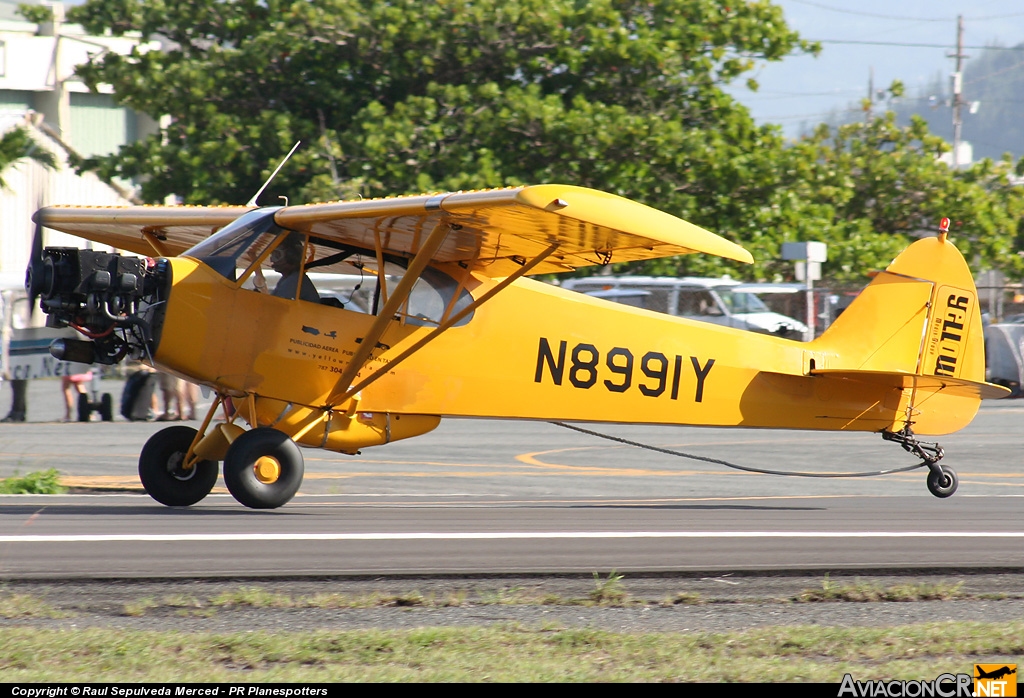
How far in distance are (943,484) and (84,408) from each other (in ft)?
49.8

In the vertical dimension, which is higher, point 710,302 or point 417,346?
point 710,302

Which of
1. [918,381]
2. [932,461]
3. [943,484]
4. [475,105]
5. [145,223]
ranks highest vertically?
[475,105]

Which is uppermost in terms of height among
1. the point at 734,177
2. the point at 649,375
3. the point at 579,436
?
the point at 734,177

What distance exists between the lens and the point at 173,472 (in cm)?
960

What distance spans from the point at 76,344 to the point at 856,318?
721 cm

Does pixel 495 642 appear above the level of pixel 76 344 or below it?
below

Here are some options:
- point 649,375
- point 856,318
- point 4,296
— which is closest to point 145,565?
point 649,375

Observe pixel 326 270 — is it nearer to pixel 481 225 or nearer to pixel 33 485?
pixel 481 225

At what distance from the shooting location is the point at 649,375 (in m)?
10.5

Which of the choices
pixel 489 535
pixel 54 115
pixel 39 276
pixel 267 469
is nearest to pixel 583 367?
pixel 489 535

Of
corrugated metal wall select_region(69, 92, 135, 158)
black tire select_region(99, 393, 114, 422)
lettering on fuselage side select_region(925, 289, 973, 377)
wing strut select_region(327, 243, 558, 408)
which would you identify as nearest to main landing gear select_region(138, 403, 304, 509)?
wing strut select_region(327, 243, 558, 408)

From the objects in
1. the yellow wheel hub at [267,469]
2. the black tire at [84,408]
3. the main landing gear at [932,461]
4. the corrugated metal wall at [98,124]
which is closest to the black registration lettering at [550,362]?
the yellow wheel hub at [267,469]

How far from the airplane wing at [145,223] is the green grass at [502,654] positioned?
19.8ft

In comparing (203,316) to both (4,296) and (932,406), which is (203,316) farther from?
(4,296)
